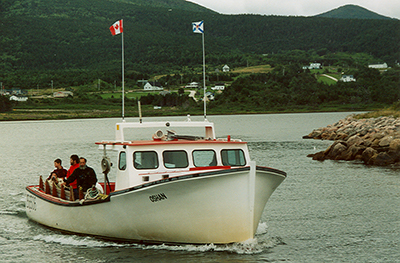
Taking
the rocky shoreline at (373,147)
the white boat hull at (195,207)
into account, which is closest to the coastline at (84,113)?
the rocky shoreline at (373,147)

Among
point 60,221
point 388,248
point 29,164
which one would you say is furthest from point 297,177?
point 29,164

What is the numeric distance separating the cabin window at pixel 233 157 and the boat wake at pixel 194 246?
223 centimetres

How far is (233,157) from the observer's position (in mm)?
16172

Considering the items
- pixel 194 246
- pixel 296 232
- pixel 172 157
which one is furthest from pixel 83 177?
pixel 296 232

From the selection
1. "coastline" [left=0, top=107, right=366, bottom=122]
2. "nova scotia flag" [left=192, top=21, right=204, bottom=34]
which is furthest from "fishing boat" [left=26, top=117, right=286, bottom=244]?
"coastline" [left=0, top=107, right=366, bottom=122]

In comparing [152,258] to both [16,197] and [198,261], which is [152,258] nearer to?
[198,261]

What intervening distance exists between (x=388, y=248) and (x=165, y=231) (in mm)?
7013

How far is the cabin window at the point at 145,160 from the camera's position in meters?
15.7

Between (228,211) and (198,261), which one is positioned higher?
(228,211)

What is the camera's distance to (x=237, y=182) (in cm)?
1412

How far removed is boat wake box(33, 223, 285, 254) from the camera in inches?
595

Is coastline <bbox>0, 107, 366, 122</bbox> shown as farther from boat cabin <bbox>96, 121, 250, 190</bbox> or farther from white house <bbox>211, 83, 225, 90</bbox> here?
boat cabin <bbox>96, 121, 250, 190</bbox>

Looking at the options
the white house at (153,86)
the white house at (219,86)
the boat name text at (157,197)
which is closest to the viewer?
the boat name text at (157,197)

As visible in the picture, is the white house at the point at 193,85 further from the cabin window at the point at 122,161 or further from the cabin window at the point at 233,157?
the cabin window at the point at 233,157
